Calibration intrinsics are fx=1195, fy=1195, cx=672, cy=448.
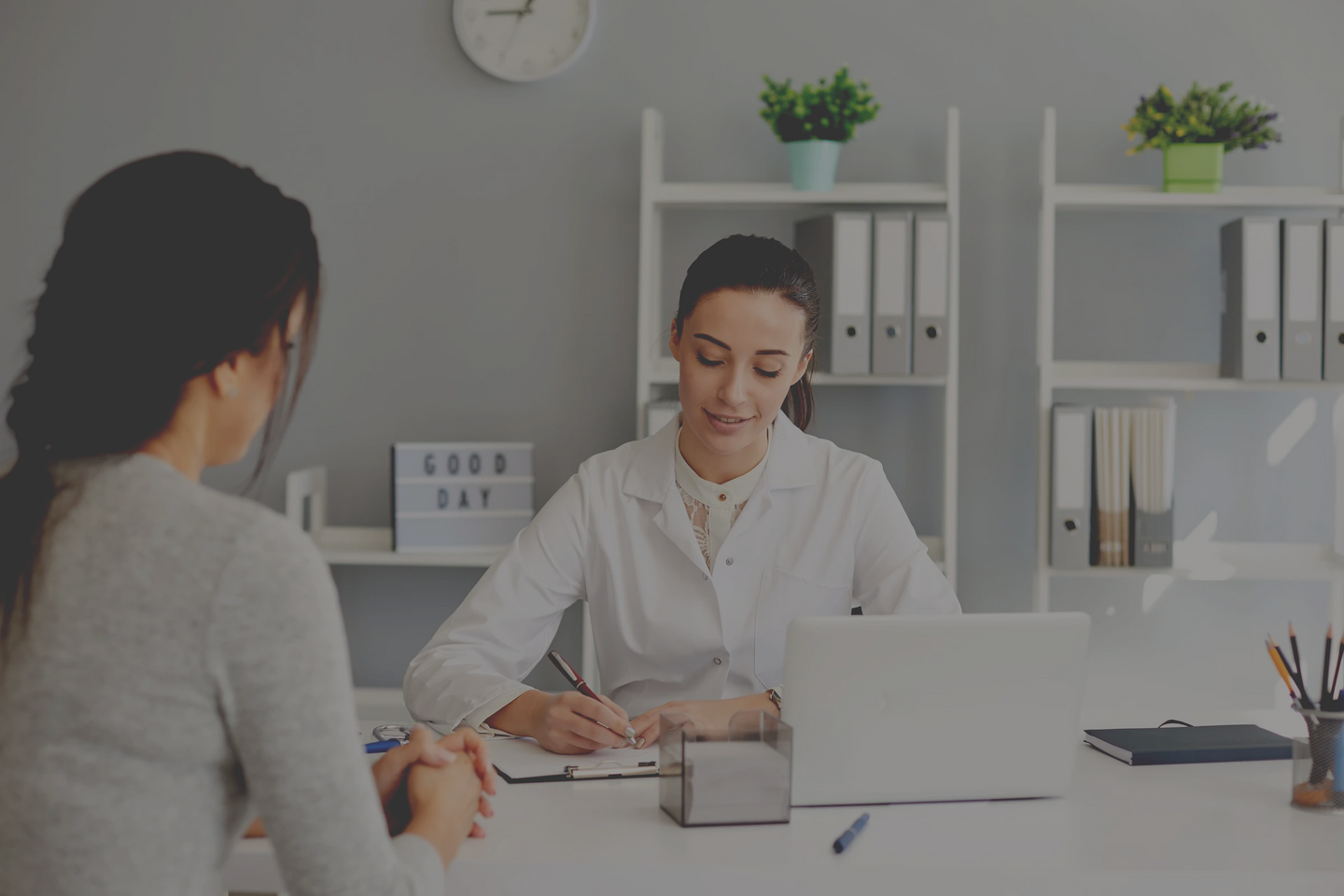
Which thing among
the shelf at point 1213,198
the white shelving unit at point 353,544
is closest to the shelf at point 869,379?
the shelf at point 1213,198

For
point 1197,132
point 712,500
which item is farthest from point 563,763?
point 1197,132

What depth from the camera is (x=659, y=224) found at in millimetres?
2852

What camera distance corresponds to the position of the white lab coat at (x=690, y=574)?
68.9 inches

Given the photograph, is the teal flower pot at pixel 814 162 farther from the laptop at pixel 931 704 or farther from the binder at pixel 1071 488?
the laptop at pixel 931 704

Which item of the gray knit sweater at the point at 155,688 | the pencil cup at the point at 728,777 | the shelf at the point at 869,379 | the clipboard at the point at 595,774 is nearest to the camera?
the gray knit sweater at the point at 155,688

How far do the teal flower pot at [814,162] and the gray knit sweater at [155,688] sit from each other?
6.58 ft

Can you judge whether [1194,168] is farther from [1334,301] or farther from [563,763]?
[563,763]

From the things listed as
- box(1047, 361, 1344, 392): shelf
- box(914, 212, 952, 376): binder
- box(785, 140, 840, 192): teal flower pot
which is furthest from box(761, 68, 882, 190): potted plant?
box(1047, 361, 1344, 392): shelf

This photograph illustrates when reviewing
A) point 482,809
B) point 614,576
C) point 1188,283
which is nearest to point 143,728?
point 482,809

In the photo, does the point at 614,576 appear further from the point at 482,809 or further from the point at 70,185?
the point at 70,185

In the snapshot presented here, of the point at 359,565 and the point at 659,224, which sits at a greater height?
the point at 659,224

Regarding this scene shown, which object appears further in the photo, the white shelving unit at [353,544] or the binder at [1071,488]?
the white shelving unit at [353,544]

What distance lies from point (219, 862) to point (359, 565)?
2.17 meters

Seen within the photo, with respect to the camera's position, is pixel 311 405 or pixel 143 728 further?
pixel 311 405
